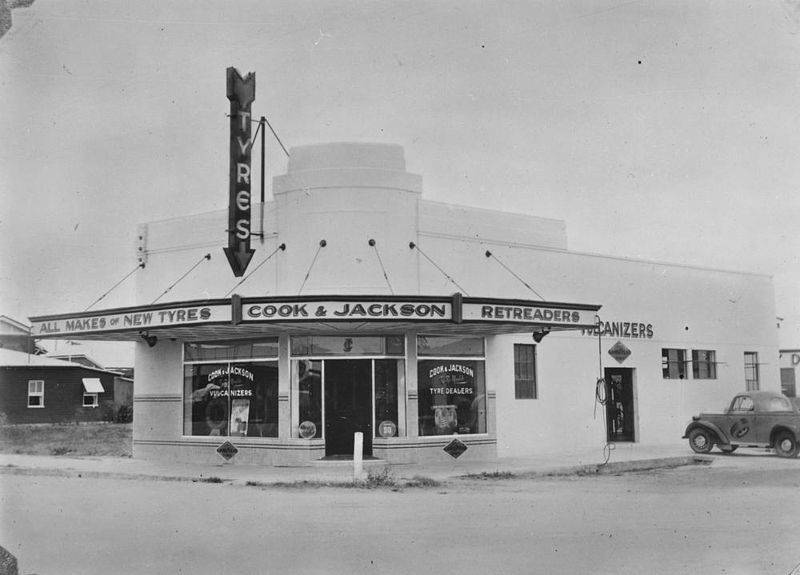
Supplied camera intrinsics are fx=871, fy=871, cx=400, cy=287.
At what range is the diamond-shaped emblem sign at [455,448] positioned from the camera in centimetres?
2048

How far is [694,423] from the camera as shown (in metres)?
22.7

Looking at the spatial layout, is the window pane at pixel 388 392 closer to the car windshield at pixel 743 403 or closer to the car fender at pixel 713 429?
the car fender at pixel 713 429

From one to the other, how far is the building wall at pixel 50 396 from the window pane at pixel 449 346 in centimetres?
2604

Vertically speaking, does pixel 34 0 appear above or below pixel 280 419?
above

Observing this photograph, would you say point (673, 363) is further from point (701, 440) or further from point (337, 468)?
point (337, 468)

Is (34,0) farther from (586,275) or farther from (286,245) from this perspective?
(586,275)

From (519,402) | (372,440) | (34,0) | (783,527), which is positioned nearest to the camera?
(34,0)

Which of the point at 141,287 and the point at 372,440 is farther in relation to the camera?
the point at 141,287

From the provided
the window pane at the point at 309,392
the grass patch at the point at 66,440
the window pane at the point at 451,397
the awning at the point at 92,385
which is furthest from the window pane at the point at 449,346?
the awning at the point at 92,385

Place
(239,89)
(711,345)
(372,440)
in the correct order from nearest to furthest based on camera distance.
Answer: (239,89) < (372,440) < (711,345)

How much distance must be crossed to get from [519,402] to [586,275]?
14.6 feet

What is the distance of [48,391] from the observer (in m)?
42.8

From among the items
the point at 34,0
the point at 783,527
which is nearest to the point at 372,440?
the point at 783,527

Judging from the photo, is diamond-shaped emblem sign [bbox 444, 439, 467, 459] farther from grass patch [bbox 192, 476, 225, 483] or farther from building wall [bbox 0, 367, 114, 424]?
building wall [bbox 0, 367, 114, 424]
